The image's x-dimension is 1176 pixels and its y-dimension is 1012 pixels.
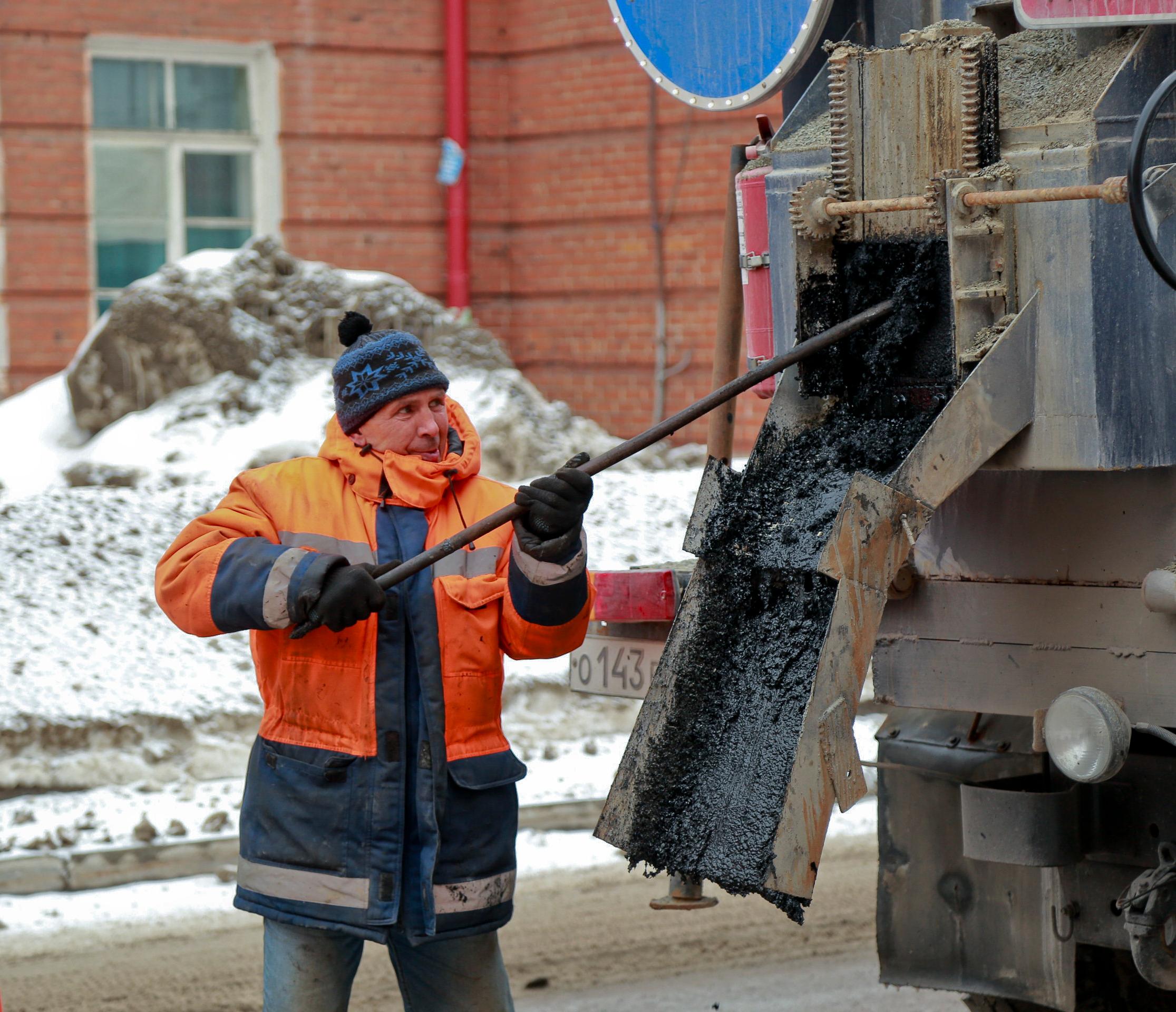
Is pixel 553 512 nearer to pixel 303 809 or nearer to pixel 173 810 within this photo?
pixel 303 809

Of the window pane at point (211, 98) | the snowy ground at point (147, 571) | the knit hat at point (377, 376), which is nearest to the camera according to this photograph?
the knit hat at point (377, 376)

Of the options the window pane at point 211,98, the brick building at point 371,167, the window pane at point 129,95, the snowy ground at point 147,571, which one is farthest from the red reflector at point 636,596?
the window pane at point 211,98

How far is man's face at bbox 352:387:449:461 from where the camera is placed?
3117mm

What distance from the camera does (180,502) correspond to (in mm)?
8062

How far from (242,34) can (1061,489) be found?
947 centimetres

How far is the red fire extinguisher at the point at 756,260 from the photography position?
10.0 feet

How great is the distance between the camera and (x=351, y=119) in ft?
37.3

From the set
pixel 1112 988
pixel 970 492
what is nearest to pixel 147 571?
pixel 1112 988

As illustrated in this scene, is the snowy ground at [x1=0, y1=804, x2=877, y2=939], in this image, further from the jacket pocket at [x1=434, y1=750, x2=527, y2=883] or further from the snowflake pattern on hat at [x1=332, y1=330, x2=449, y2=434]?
the snowflake pattern on hat at [x1=332, y1=330, x2=449, y2=434]

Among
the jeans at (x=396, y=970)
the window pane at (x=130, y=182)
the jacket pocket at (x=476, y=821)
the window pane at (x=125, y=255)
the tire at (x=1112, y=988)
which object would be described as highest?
the window pane at (x=130, y=182)

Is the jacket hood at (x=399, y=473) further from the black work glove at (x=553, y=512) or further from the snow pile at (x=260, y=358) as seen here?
the snow pile at (x=260, y=358)

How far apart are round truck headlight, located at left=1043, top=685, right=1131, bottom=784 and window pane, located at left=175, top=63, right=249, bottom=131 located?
9.74 m

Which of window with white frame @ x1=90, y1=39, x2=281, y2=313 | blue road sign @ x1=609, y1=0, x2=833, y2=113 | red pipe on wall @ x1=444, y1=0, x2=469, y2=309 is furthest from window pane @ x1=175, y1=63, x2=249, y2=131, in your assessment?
blue road sign @ x1=609, y1=0, x2=833, y2=113

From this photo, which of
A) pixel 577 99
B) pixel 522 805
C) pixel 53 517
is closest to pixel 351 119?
pixel 577 99
